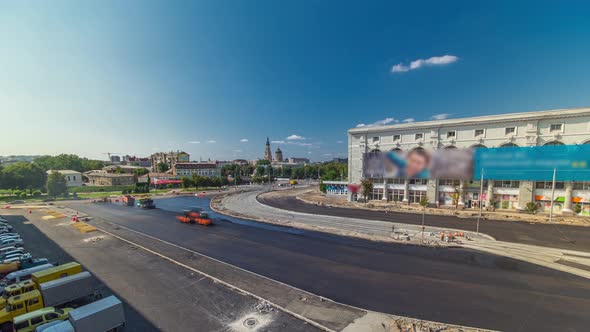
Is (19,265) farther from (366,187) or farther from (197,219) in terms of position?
(366,187)

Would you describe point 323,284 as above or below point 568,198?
below

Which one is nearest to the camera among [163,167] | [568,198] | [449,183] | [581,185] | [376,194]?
[581,185]

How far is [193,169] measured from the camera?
129375mm

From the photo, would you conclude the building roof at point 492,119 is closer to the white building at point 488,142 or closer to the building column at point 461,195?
the white building at point 488,142

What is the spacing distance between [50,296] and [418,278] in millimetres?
25902

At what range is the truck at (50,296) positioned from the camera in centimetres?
1239

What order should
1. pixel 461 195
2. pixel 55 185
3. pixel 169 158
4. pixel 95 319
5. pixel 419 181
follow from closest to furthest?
pixel 95 319 → pixel 461 195 → pixel 419 181 → pixel 55 185 → pixel 169 158

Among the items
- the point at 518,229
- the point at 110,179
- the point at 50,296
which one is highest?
the point at 518,229

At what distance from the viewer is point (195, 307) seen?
1398 cm

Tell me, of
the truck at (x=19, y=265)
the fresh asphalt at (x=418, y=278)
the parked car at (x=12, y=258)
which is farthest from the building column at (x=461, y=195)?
the parked car at (x=12, y=258)

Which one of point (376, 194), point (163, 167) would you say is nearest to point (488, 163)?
point (376, 194)

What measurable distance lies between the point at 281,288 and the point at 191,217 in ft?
91.5

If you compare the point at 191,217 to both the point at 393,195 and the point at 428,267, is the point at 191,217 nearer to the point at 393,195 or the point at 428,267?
the point at 428,267

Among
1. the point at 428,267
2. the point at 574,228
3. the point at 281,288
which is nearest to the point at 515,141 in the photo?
the point at 574,228
